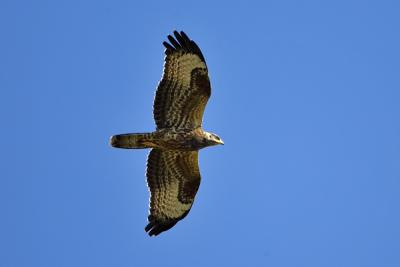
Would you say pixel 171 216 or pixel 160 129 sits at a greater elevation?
pixel 160 129

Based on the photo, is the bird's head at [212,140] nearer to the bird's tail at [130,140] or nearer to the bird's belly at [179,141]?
the bird's belly at [179,141]

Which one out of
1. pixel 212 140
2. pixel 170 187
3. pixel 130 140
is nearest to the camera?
pixel 130 140

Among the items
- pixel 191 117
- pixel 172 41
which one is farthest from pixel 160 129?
pixel 172 41

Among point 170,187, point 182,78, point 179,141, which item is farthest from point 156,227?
point 182,78

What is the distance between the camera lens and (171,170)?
676 inches

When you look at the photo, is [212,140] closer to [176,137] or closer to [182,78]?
[176,137]

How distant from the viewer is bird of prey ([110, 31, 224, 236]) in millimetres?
16328

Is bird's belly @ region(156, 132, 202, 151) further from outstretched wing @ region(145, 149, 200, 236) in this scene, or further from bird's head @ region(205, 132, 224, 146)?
outstretched wing @ region(145, 149, 200, 236)

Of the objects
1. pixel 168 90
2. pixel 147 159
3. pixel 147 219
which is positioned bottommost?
pixel 147 219

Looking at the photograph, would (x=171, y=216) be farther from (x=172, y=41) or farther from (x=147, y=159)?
(x=172, y=41)

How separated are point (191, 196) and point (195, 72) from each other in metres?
2.63

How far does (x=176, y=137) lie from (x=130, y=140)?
0.90 m

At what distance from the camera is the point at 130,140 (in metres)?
16.3

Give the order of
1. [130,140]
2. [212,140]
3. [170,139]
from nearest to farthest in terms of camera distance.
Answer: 1. [130,140]
2. [170,139]
3. [212,140]
